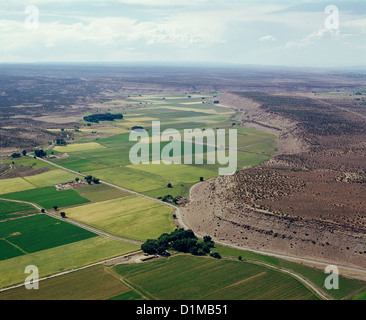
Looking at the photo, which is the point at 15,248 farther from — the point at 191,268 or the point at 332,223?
the point at 332,223

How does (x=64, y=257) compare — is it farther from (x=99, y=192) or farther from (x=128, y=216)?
(x=99, y=192)

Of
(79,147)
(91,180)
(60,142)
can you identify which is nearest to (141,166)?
(91,180)

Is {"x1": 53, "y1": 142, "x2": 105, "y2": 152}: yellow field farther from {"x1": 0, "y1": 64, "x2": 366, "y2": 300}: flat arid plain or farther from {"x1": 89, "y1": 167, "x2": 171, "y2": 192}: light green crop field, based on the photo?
{"x1": 89, "y1": 167, "x2": 171, "y2": 192}: light green crop field

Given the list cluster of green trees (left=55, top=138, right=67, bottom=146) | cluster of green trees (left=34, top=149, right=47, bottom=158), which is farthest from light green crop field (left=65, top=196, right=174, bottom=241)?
cluster of green trees (left=55, top=138, right=67, bottom=146)

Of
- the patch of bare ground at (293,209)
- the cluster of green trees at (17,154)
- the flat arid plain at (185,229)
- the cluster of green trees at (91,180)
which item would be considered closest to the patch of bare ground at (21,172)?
the flat arid plain at (185,229)

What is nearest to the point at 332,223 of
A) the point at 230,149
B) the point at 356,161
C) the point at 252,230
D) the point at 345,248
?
the point at 345,248

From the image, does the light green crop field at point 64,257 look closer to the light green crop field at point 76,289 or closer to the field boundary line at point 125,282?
the light green crop field at point 76,289
